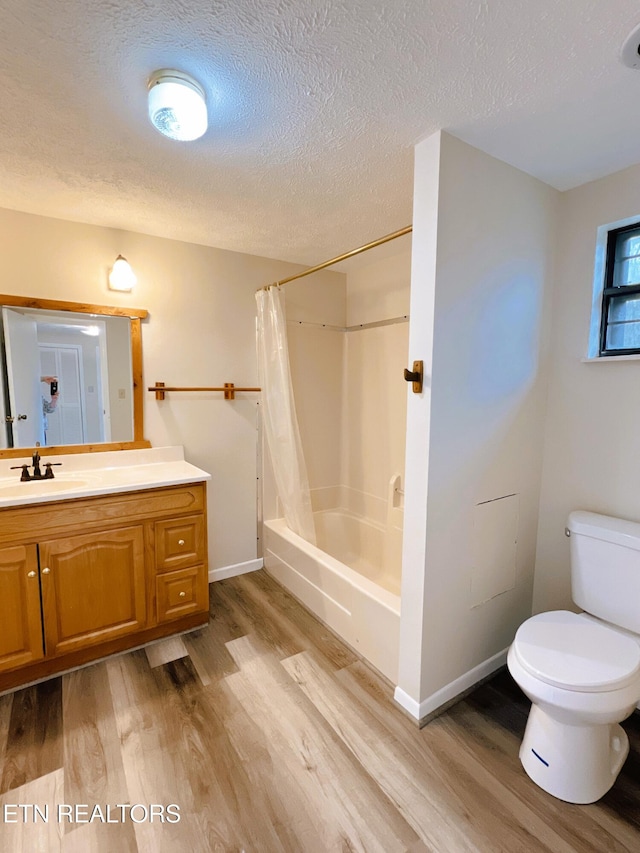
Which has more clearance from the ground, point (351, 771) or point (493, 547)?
point (493, 547)

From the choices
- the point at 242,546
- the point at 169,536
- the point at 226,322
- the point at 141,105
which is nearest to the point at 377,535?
the point at 242,546

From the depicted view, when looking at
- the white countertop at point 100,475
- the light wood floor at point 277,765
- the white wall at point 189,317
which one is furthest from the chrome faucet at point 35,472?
the light wood floor at point 277,765

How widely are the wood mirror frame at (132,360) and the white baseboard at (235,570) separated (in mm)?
1017

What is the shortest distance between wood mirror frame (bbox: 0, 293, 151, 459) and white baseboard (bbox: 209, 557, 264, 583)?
1.02 metres

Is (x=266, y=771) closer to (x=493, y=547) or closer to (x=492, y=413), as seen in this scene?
(x=493, y=547)

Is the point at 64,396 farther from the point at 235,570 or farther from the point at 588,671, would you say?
the point at 588,671

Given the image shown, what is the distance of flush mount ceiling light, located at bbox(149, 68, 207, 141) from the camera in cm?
112

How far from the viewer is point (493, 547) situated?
1786 mm

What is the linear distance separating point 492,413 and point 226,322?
179 centimetres

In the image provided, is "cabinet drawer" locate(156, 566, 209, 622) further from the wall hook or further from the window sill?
the window sill

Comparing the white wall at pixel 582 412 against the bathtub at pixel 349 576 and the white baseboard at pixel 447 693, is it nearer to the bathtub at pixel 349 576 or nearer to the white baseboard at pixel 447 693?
the white baseboard at pixel 447 693

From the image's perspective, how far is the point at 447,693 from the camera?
1.69 m

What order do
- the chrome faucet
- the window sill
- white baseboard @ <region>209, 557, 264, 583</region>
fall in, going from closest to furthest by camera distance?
1. the window sill
2. the chrome faucet
3. white baseboard @ <region>209, 557, 264, 583</region>

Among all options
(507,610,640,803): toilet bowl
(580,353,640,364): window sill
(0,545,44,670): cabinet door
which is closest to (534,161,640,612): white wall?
(580,353,640,364): window sill
